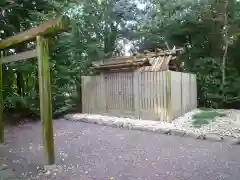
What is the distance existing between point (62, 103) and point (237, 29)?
8.25 meters

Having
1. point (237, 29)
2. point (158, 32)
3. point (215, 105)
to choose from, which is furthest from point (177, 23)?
point (215, 105)

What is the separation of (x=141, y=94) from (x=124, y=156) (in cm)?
389

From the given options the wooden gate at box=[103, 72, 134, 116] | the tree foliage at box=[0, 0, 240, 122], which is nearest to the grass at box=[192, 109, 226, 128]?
the wooden gate at box=[103, 72, 134, 116]

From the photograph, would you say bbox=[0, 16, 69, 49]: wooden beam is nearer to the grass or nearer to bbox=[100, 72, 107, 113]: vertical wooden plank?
the grass

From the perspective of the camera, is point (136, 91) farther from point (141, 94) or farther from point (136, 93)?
point (141, 94)

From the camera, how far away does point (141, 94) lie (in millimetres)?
8414

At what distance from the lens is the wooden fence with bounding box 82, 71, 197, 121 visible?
7.80 metres

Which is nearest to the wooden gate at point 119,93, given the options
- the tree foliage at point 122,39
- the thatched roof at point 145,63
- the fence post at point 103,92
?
the fence post at point 103,92

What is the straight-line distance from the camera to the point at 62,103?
998cm

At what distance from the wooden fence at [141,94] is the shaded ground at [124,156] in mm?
1510

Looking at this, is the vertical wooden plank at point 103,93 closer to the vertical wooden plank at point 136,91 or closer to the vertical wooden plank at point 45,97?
the vertical wooden plank at point 136,91

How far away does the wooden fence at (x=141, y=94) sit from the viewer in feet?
25.6

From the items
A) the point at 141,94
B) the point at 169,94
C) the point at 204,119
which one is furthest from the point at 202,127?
the point at 141,94

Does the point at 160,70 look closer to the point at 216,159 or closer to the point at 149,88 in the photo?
the point at 149,88
